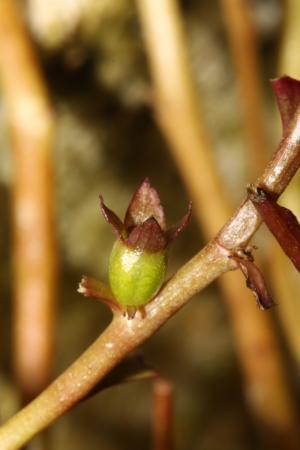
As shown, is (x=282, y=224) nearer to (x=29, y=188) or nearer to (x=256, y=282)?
(x=256, y=282)

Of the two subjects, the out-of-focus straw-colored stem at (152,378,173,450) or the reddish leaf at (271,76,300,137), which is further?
the out-of-focus straw-colored stem at (152,378,173,450)

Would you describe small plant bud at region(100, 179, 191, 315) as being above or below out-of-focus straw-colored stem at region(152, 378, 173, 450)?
above

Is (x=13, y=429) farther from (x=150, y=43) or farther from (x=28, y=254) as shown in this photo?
(x=150, y=43)

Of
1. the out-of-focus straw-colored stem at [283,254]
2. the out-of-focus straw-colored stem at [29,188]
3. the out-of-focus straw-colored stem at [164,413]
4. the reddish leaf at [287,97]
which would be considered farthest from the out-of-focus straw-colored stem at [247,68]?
the reddish leaf at [287,97]

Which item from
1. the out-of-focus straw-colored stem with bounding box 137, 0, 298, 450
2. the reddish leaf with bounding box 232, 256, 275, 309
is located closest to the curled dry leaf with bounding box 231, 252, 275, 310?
the reddish leaf with bounding box 232, 256, 275, 309

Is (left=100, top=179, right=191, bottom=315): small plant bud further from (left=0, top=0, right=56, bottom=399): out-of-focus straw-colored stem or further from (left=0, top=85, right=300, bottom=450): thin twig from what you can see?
(left=0, top=0, right=56, bottom=399): out-of-focus straw-colored stem

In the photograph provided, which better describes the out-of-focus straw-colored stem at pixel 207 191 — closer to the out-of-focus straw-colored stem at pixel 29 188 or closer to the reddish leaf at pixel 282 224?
the out-of-focus straw-colored stem at pixel 29 188

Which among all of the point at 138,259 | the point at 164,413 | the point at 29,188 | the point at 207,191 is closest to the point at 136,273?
the point at 138,259
